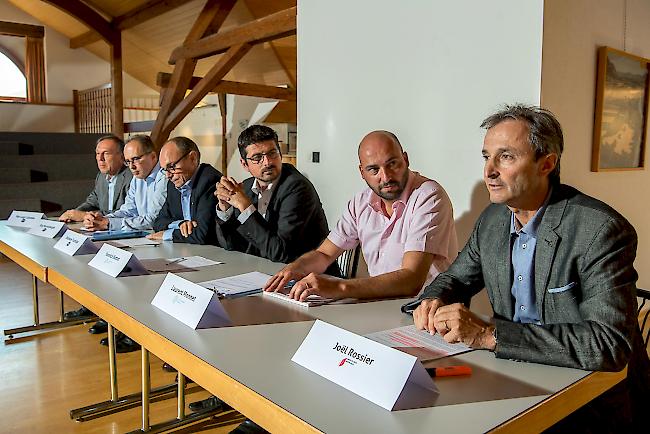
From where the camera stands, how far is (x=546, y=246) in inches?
47.0

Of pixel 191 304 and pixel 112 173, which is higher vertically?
pixel 112 173

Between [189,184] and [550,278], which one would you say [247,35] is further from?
[550,278]

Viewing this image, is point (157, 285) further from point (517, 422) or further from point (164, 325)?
point (517, 422)

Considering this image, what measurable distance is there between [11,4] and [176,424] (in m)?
8.93

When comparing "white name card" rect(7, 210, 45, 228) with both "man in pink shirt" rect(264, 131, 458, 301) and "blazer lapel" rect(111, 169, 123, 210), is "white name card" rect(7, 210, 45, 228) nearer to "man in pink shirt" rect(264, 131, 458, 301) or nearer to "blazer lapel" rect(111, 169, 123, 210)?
"blazer lapel" rect(111, 169, 123, 210)

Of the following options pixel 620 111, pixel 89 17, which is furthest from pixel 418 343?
pixel 89 17

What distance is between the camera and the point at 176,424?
2.01 metres

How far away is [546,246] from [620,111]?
2.13m

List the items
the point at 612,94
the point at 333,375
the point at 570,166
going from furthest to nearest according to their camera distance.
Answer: the point at 612,94 → the point at 570,166 → the point at 333,375

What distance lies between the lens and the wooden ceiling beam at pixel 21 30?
8469 millimetres

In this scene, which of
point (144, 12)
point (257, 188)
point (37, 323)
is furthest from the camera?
point (144, 12)

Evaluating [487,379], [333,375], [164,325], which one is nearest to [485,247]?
[487,379]

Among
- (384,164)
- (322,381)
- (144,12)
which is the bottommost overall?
(322,381)

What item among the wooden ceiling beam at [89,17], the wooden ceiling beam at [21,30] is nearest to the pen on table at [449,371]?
the wooden ceiling beam at [89,17]
